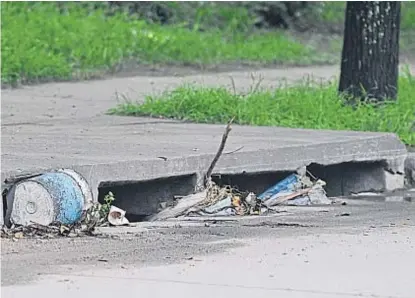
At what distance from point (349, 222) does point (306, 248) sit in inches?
33.5

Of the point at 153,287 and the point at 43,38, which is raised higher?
the point at 43,38

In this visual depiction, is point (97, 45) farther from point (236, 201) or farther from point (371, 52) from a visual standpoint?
point (236, 201)

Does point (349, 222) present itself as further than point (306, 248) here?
Yes

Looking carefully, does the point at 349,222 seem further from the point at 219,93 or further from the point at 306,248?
the point at 219,93

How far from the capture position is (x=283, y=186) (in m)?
7.20

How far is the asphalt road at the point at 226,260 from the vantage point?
187 inches

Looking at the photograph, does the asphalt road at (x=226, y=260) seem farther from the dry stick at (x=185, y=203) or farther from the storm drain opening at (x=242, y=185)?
the storm drain opening at (x=242, y=185)

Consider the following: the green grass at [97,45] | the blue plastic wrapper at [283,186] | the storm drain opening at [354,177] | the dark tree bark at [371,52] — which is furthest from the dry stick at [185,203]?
the green grass at [97,45]

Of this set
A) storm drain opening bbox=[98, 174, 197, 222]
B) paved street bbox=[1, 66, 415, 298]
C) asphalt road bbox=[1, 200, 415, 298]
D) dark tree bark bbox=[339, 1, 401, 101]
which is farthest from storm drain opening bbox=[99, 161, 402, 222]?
dark tree bark bbox=[339, 1, 401, 101]

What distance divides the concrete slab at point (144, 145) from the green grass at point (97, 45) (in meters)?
1.55

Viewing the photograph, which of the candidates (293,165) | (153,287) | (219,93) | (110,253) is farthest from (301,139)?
(153,287)

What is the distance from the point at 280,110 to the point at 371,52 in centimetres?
99

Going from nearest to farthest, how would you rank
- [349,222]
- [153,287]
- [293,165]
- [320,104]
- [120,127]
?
[153,287] < [349,222] < [293,165] < [120,127] < [320,104]

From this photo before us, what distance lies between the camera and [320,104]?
9375 millimetres
